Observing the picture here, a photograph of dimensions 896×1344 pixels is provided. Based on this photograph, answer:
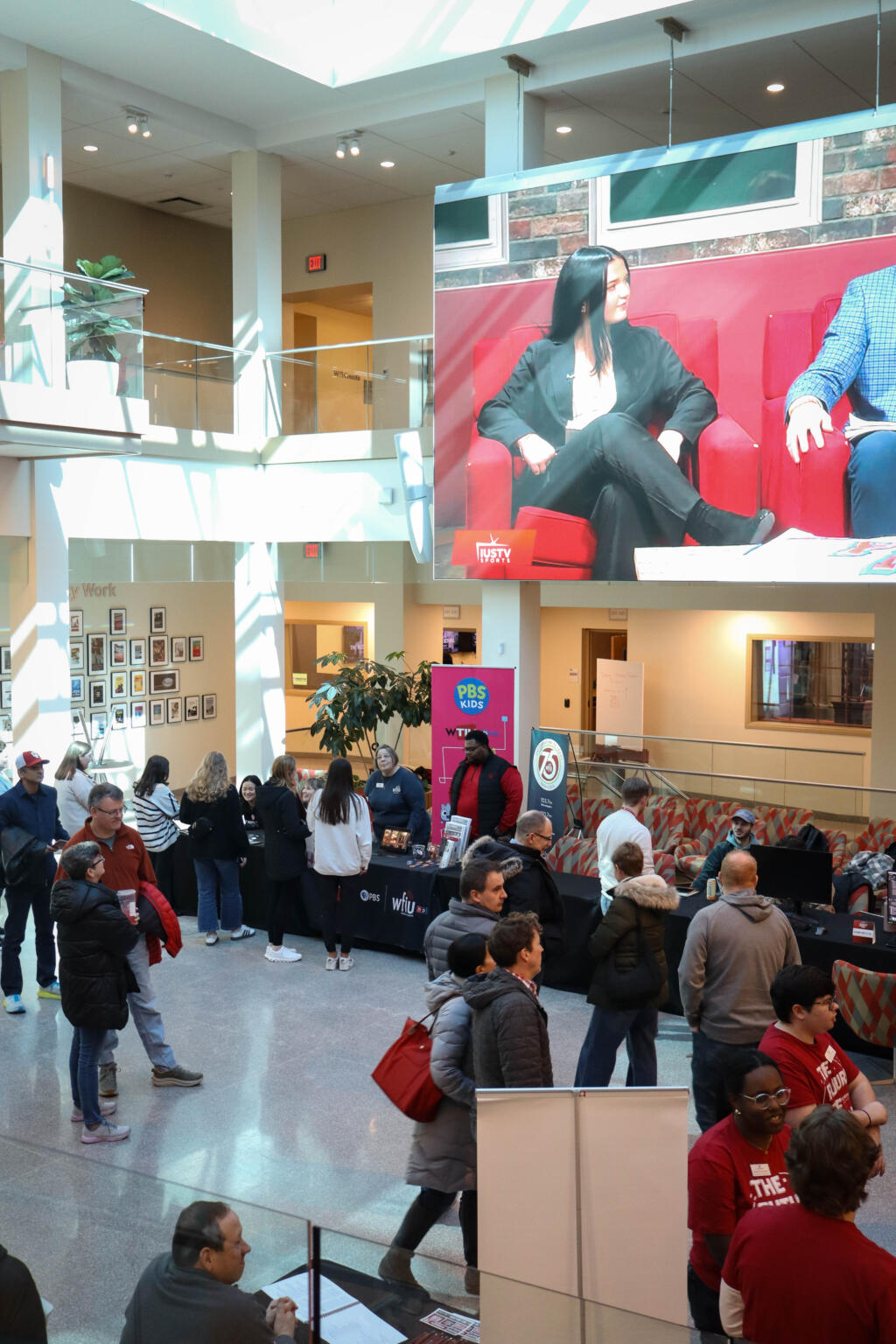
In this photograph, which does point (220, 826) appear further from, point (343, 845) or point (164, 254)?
point (164, 254)

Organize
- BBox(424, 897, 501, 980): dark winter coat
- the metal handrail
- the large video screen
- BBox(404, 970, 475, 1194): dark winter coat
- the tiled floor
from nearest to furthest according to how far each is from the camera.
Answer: the tiled floor
BBox(404, 970, 475, 1194): dark winter coat
BBox(424, 897, 501, 980): dark winter coat
the large video screen
the metal handrail

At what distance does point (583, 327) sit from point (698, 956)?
22.6ft

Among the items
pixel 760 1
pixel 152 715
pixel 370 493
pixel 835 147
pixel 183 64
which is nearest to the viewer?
pixel 835 147

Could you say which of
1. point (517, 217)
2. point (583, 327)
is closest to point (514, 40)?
point (517, 217)

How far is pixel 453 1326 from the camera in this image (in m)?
3.26

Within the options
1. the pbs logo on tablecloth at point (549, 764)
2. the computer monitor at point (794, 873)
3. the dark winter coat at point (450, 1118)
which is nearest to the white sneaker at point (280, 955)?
the pbs logo on tablecloth at point (549, 764)

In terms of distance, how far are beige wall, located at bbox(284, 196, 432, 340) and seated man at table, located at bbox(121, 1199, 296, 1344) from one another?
1421 cm

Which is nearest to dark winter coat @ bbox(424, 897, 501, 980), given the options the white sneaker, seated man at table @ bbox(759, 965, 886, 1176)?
seated man at table @ bbox(759, 965, 886, 1176)

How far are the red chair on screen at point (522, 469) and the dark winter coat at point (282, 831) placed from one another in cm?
338

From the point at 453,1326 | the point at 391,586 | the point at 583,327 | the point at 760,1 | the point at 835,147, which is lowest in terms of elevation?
the point at 453,1326

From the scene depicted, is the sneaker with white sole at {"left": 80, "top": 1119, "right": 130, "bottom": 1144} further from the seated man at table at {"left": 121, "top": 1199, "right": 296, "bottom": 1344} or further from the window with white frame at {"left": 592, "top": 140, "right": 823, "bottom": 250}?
the window with white frame at {"left": 592, "top": 140, "right": 823, "bottom": 250}

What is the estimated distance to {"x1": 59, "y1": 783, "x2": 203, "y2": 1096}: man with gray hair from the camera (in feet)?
21.0

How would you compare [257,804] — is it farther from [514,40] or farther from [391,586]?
[391,586]

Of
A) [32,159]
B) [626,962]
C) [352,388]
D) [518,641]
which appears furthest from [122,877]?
[352,388]
